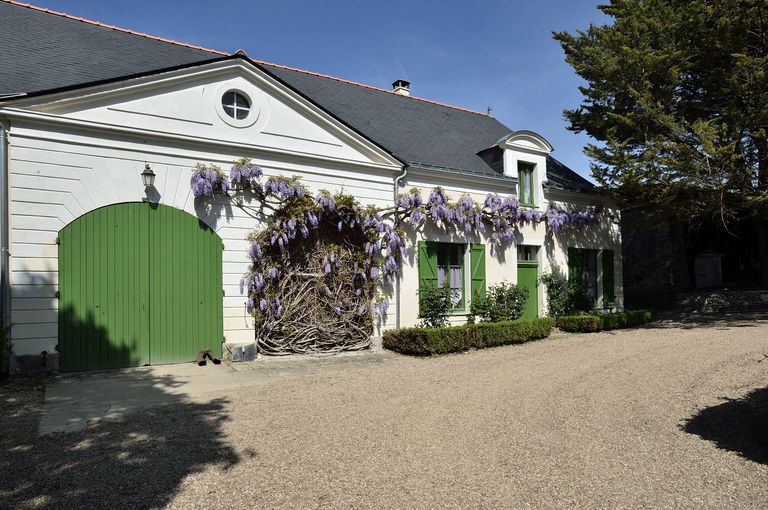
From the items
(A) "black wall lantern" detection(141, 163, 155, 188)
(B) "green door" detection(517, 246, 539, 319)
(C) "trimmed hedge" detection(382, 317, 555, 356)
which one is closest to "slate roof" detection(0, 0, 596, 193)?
(A) "black wall lantern" detection(141, 163, 155, 188)

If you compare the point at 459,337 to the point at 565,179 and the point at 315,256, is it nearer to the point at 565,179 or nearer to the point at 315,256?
the point at 315,256

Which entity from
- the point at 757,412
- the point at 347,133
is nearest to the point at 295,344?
the point at 347,133

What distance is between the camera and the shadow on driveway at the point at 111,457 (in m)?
3.19

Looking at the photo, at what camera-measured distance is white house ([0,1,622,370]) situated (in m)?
6.92

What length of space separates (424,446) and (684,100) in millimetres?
11713

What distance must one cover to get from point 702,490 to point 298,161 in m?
7.57

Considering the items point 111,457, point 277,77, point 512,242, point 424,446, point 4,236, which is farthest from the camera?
point 512,242

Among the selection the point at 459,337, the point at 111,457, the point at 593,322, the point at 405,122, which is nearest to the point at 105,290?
the point at 111,457

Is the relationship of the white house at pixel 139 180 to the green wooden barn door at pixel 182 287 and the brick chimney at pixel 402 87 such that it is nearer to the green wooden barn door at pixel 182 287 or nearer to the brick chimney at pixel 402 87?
the green wooden barn door at pixel 182 287

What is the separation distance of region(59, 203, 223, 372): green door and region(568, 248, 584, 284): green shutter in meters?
8.89

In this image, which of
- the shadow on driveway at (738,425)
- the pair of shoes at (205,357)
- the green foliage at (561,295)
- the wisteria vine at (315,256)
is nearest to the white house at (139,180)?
the pair of shoes at (205,357)

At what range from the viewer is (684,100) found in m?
12.2

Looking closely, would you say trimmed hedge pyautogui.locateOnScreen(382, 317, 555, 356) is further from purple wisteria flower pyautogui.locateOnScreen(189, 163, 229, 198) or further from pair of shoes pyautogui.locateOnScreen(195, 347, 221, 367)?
purple wisteria flower pyautogui.locateOnScreen(189, 163, 229, 198)

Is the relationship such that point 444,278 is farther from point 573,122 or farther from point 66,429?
point 66,429
